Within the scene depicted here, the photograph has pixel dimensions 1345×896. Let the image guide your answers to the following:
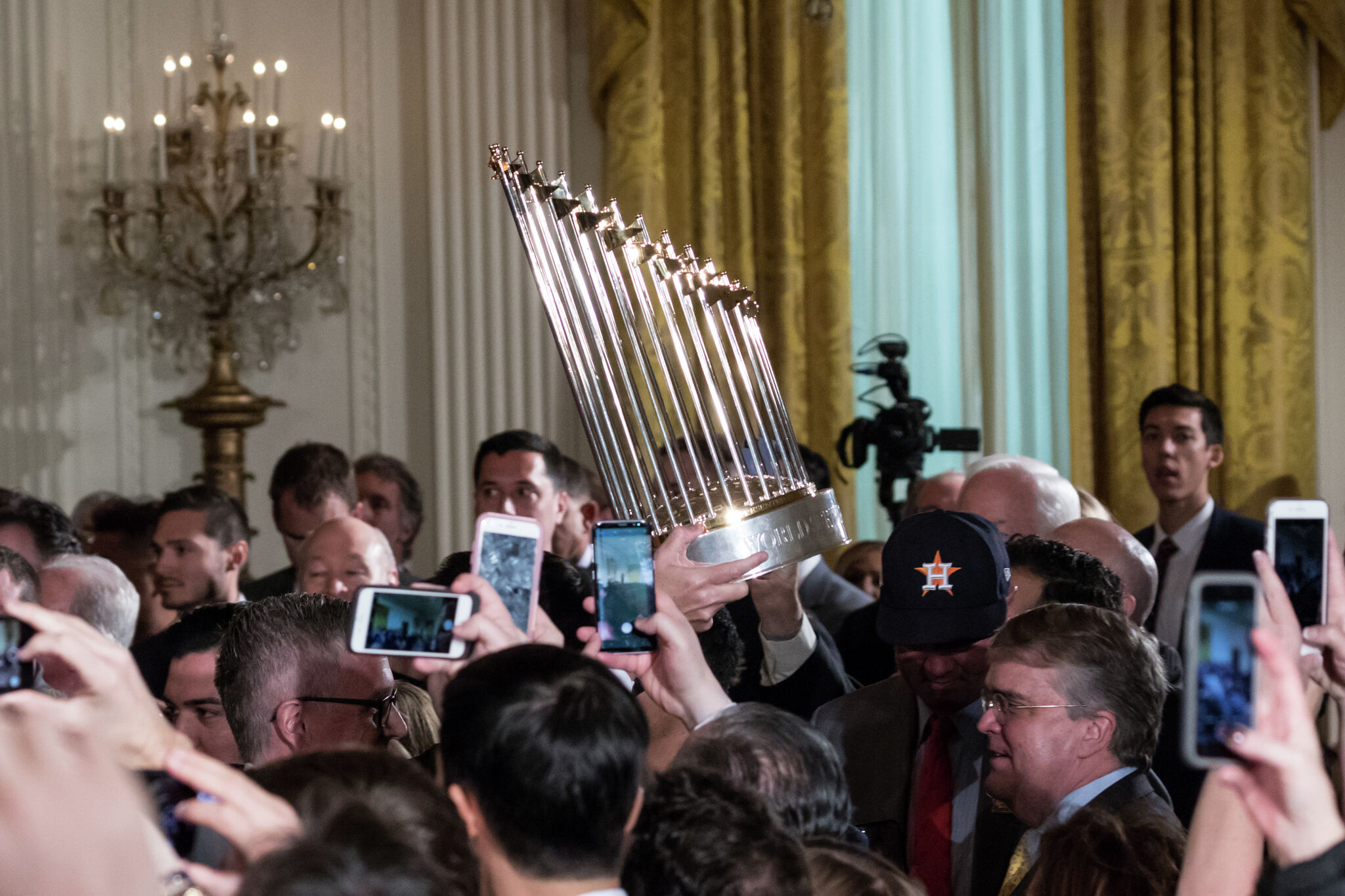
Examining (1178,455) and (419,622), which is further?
(1178,455)

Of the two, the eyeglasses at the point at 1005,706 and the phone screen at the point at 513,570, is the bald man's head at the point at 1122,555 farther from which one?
the phone screen at the point at 513,570

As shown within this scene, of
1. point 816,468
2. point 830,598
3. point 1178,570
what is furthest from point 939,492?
point 1178,570

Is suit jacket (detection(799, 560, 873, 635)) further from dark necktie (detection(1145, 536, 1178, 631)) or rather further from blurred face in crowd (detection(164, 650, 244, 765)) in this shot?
blurred face in crowd (detection(164, 650, 244, 765))

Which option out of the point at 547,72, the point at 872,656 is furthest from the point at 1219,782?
the point at 547,72

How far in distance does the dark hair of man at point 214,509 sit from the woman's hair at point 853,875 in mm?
2533

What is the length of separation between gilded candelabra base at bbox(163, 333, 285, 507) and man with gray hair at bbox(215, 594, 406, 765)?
3509 mm

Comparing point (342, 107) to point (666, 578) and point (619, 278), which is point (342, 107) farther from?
point (666, 578)

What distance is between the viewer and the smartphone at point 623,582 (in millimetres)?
1753

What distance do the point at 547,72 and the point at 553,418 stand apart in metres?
1.39

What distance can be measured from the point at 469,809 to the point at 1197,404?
3625 mm

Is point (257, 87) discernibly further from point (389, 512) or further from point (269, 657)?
point (269, 657)

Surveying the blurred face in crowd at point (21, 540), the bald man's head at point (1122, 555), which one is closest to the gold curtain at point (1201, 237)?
the bald man's head at point (1122, 555)

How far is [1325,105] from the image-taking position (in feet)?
17.6

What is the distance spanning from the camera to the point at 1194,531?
14.4 ft
